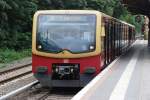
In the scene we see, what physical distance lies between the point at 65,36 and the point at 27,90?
2.09 metres

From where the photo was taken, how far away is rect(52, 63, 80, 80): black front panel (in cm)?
1686

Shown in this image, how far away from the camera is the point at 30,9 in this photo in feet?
122

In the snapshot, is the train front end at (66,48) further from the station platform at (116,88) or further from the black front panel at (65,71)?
the station platform at (116,88)

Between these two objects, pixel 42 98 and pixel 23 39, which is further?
pixel 23 39

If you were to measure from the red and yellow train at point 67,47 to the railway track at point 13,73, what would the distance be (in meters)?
2.74

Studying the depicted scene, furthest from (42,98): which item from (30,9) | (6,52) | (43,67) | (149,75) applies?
(30,9)

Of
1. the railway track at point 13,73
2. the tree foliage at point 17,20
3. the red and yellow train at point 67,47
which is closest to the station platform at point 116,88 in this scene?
the red and yellow train at point 67,47

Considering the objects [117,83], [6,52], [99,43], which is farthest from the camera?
[6,52]

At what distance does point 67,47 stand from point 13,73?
22.3 feet

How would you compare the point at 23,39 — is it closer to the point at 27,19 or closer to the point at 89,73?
the point at 27,19

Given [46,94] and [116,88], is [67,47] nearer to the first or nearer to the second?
[46,94]

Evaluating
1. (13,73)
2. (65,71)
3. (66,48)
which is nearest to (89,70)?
(65,71)

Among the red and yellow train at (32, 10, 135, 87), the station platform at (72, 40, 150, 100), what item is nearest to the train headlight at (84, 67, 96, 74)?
the red and yellow train at (32, 10, 135, 87)

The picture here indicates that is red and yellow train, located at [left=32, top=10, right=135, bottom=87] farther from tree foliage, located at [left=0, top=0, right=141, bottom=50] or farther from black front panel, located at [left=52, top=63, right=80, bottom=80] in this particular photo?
tree foliage, located at [left=0, top=0, right=141, bottom=50]
